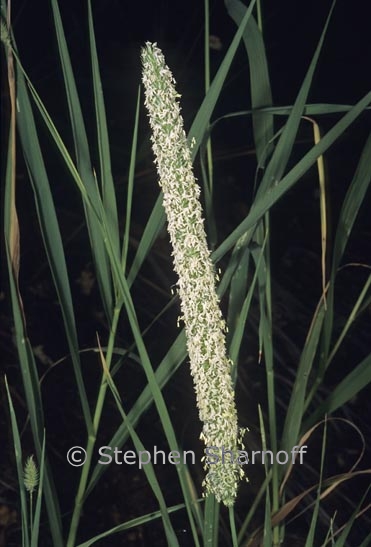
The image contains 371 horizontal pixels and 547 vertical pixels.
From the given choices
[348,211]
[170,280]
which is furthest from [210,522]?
[170,280]

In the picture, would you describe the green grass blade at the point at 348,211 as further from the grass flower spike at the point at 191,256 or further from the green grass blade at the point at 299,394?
the grass flower spike at the point at 191,256

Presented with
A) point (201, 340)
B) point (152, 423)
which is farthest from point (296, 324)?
point (201, 340)

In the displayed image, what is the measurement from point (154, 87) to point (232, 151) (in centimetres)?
61

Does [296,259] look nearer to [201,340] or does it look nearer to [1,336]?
[1,336]

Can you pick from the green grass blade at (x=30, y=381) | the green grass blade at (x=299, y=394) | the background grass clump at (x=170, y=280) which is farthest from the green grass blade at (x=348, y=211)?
the background grass clump at (x=170, y=280)

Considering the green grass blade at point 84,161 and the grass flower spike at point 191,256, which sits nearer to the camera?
the grass flower spike at point 191,256

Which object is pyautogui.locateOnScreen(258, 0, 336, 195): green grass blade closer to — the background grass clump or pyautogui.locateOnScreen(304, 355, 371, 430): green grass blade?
pyautogui.locateOnScreen(304, 355, 371, 430): green grass blade

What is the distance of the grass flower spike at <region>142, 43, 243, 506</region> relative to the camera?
0.46 m

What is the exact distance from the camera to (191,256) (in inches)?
18.5

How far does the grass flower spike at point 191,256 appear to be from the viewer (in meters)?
0.46

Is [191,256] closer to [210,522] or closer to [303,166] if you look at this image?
[303,166]

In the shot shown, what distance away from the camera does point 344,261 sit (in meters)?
1.03

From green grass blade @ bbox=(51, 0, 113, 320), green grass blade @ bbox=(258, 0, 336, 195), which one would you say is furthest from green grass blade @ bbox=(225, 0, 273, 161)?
green grass blade @ bbox=(51, 0, 113, 320)

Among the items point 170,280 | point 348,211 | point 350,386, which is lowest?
point 170,280
